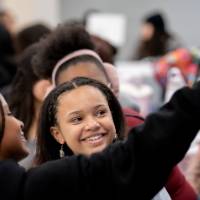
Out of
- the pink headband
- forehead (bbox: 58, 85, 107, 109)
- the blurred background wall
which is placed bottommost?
forehead (bbox: 58, 85, 107, 109)

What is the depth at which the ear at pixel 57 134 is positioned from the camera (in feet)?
4.63

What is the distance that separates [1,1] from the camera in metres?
7.08

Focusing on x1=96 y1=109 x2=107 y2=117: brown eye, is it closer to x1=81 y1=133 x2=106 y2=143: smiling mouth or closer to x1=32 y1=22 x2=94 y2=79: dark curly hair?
x1=81 y1=133 x2=106 y2=143: smiling mouth

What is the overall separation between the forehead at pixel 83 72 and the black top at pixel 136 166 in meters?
0.71

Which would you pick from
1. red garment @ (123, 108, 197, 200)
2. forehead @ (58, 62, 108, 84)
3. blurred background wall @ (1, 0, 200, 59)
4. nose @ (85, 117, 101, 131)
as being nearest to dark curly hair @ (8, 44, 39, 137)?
forehead @ (58, 62, 108, 84)

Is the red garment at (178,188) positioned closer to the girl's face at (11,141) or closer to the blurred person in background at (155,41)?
the girl's face at (11,141)

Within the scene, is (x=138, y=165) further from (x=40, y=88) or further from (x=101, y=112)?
(x=40, y=88)

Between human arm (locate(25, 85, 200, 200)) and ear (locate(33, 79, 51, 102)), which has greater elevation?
ear (locate(33, 79, 51, 102))

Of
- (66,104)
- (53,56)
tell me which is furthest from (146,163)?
(53,56)

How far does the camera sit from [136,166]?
1079 millimetres

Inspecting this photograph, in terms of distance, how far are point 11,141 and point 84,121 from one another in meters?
0.22

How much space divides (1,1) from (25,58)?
498cm

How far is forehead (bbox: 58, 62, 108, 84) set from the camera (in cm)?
180

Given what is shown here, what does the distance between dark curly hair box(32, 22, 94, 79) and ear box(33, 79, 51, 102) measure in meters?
0.05
